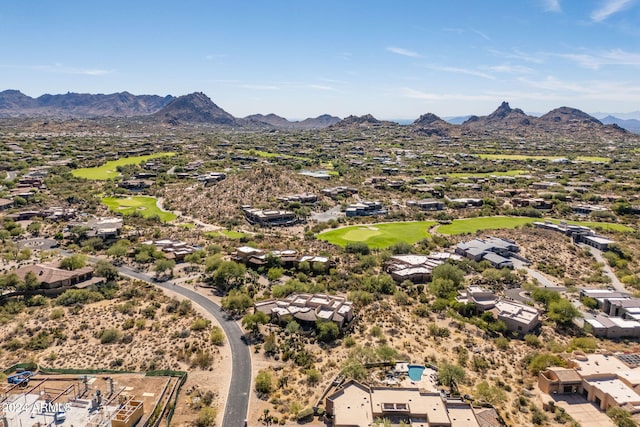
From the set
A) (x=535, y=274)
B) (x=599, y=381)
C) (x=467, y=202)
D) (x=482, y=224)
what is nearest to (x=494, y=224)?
(x=482, y=224)

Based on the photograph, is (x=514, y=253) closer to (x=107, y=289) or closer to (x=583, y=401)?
(x=583, y=401)

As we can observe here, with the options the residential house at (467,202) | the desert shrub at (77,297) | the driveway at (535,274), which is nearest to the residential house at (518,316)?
the driveway at (535,274)

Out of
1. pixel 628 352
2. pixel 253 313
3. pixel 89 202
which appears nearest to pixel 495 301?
pixel 628 352

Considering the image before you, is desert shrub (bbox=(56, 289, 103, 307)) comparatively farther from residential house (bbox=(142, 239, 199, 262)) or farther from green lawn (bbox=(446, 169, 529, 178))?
green lawn (bbox=(446, 169, 529, 178))

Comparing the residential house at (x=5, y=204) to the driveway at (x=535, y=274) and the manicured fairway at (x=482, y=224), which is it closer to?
the manicured fairway at (x=482, y=224)

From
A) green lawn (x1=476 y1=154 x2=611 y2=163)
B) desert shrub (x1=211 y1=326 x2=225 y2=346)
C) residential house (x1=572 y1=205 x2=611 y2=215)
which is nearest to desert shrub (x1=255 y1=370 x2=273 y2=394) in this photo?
desert shrub (x1=211 y1=326 x2=225 y2=346)

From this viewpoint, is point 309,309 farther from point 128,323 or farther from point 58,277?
point 58,277
